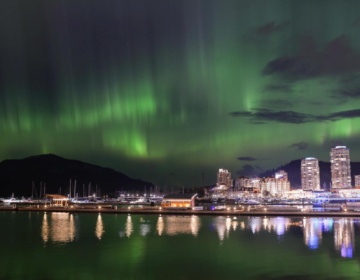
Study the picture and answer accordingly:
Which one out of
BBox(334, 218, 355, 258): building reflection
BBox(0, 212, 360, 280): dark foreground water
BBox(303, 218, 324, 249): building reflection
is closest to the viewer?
BBox(0, 212, 360, 280): dark foreground water

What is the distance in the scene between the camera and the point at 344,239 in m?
32.4

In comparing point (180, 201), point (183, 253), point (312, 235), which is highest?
point (180, 201)

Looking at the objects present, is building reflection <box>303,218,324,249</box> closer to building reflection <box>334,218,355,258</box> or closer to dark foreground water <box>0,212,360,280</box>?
dark foreground water <box>0,212,360,280</box>

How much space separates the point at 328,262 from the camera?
23609 millimetres

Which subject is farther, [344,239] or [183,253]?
[344,239]

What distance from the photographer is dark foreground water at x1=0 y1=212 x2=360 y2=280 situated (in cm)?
2128

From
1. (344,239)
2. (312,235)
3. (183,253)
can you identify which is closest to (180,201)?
(312,235)

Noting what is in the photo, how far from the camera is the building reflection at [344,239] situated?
27.2m

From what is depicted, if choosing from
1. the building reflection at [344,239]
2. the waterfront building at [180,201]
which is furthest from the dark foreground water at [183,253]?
the waterfront building at [180,201]

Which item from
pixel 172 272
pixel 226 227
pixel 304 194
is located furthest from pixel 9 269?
pixel 304 194

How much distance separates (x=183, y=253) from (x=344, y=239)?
13.2m

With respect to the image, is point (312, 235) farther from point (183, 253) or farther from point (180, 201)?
point (180, 201)

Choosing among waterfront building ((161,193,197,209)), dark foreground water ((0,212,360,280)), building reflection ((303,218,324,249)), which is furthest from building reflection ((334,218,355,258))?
waterfront building ((161,193,197,209))

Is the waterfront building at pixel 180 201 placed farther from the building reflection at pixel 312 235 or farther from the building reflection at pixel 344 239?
the building reflection at pixel 344 239
